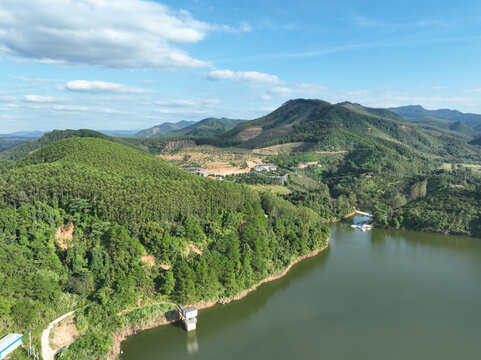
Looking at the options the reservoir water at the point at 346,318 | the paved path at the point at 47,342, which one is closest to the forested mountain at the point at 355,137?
the reservoir water at the point at 346,318

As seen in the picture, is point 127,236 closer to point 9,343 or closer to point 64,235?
point 64,235

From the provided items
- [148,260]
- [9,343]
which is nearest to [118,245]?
[148,260]

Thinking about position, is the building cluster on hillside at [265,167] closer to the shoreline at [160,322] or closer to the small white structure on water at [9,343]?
the shoreline at [160,322]

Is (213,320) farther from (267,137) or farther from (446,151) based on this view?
(446,151)

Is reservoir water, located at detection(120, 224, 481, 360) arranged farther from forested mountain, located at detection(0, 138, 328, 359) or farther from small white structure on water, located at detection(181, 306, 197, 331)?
forested mountain, located at detection(0, 138, 328, 359)

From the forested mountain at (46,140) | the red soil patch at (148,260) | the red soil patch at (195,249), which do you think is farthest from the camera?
the forested mountain at (46,140)

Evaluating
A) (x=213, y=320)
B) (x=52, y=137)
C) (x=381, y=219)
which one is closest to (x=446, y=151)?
(x=381, y=219)
